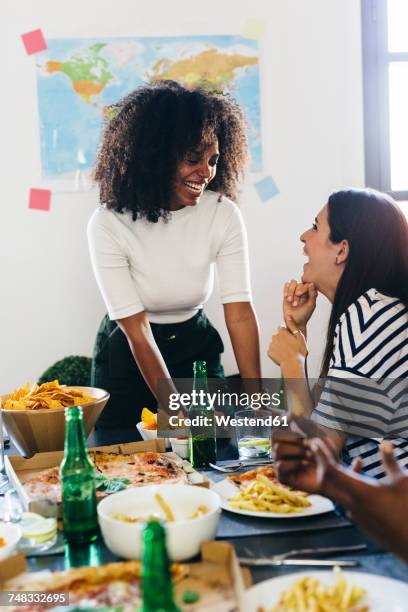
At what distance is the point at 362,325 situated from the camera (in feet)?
5.31

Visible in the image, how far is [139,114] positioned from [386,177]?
1.50 metres

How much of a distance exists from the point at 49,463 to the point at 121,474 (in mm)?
161

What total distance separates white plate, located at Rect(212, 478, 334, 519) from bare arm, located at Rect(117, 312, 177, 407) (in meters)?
0.79

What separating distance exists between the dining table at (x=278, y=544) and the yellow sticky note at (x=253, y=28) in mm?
2571

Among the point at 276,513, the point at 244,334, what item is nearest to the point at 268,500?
the point at 276,513

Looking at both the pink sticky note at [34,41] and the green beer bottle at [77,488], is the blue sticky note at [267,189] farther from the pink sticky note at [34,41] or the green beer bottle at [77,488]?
the green beer bottle at [77,488]

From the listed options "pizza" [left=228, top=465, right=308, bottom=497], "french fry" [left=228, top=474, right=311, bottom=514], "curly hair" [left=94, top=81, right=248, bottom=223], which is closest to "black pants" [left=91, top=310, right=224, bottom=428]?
"curly hair" [left=94, top=81, right=248, bottom=223]

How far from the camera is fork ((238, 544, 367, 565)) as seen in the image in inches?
41.5

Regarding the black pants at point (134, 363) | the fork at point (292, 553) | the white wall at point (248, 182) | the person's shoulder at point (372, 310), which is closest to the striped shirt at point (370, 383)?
the person's shoulder at point (372, 310)

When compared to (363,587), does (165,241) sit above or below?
above

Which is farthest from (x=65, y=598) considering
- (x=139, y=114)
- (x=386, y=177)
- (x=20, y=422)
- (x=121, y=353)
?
(x=386, y=177)

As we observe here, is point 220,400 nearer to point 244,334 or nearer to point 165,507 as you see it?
point 244,334

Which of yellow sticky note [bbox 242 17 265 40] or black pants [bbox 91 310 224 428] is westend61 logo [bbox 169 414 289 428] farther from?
yellow sticky note [bbox 242 17 265 40]

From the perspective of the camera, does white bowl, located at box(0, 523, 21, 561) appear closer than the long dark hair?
Yes
